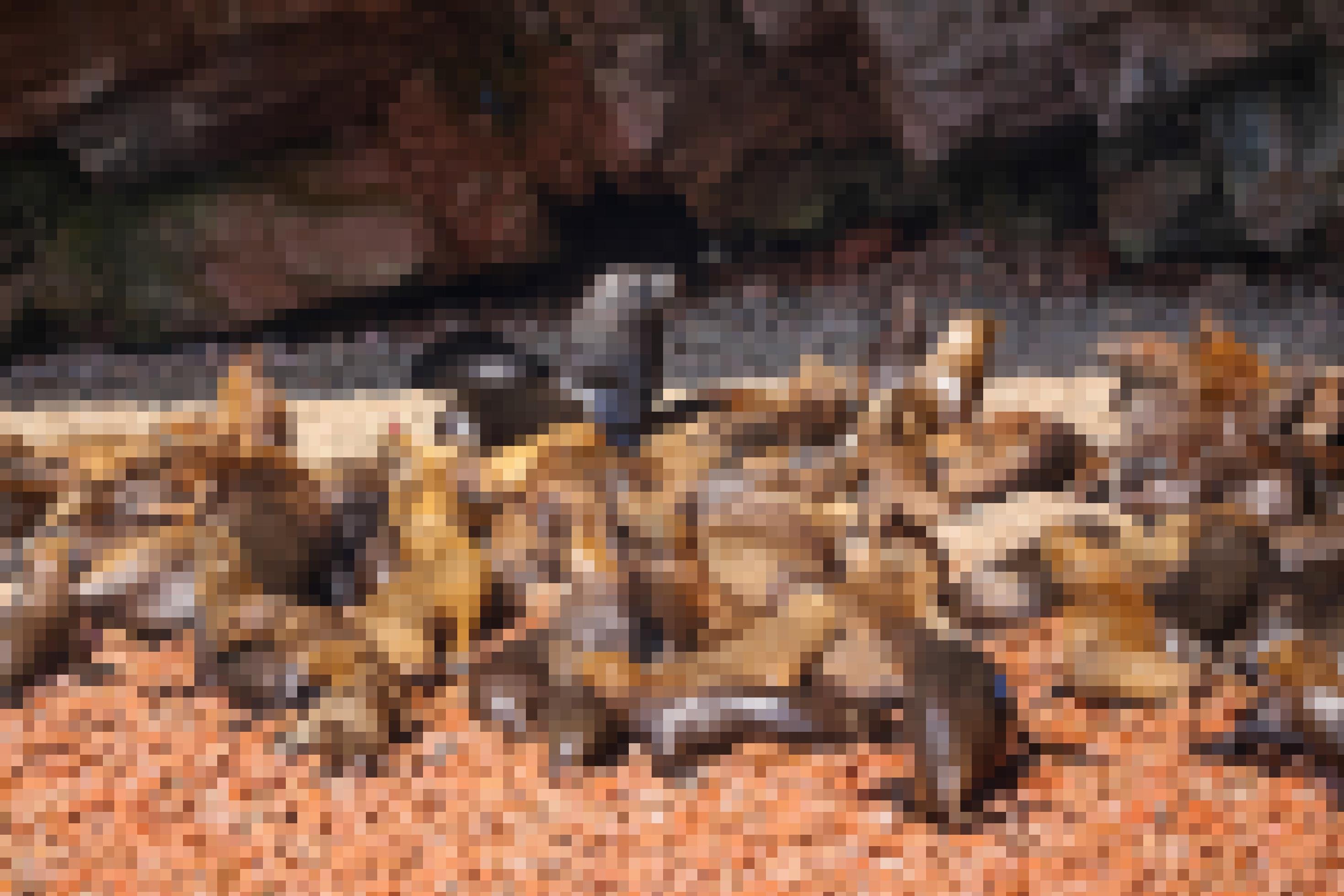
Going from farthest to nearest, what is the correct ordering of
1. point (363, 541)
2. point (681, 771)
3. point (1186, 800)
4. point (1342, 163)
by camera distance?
point (1342, 163), point (363, 541), point (681, 771), point (1186, 800)

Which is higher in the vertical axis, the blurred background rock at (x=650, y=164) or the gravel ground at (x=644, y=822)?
the blurred background rock at (x=650, y=164)

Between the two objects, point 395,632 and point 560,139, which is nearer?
point 395,632

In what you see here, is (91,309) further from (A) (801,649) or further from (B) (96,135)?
(A) (801,649)

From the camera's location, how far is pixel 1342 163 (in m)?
Answer: 4.32

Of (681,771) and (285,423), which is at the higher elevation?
(285,423)

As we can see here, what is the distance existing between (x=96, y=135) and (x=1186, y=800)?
14.1 feet

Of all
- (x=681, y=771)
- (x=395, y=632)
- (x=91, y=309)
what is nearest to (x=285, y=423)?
(x=395, y=632)

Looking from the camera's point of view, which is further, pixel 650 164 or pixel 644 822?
pixel 650 164

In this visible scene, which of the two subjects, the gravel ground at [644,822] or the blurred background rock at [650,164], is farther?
the blurred background rock at [650,164]

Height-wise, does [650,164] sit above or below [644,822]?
above

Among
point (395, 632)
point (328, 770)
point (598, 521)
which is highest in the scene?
point (598, 521)

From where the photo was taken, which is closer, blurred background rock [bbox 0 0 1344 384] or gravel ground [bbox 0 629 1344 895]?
gravel ground [bbox 0 629 1344 895]

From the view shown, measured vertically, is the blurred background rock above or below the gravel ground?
above

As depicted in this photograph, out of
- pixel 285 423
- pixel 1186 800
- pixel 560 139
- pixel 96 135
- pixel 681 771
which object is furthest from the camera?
pixel 560 139
